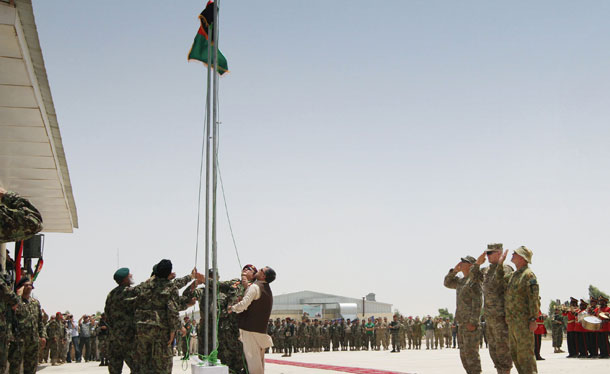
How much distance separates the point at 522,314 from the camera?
8.09m

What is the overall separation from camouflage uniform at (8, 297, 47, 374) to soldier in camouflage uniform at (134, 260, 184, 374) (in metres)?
1.72

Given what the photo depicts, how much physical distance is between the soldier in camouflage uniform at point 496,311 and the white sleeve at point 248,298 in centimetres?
325

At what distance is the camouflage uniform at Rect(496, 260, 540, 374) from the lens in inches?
312

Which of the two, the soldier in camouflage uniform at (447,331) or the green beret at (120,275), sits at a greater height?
the green beret at (120,275)

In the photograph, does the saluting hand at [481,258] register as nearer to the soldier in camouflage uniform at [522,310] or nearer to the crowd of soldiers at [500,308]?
the crowd of soldiers at [500,308]

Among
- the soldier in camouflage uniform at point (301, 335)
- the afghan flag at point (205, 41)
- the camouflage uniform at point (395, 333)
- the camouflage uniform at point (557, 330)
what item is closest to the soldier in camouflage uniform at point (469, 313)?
the afghan flag at point (205, 41)

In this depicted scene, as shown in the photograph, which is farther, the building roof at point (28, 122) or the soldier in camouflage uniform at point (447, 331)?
the soldier in camouflage uniform at point (447, 331)

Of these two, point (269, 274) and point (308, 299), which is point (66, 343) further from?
point (308, 299)

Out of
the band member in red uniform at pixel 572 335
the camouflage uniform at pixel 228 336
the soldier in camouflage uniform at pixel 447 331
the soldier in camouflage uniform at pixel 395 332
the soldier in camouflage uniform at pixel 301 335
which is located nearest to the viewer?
the camouflage uniform at pixel 228 336

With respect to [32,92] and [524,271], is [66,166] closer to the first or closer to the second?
[32,92]

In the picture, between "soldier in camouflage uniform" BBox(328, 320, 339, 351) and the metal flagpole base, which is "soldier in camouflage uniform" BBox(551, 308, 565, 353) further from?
the metal flagpole base

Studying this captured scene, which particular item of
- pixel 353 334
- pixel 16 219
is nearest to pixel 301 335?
pixel 353 334

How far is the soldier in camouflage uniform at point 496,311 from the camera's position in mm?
8539

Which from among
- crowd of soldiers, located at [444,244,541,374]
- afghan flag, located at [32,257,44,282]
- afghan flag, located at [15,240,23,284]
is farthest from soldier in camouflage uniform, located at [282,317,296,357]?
crowd of soldiers, located at [444,244,541,374]
